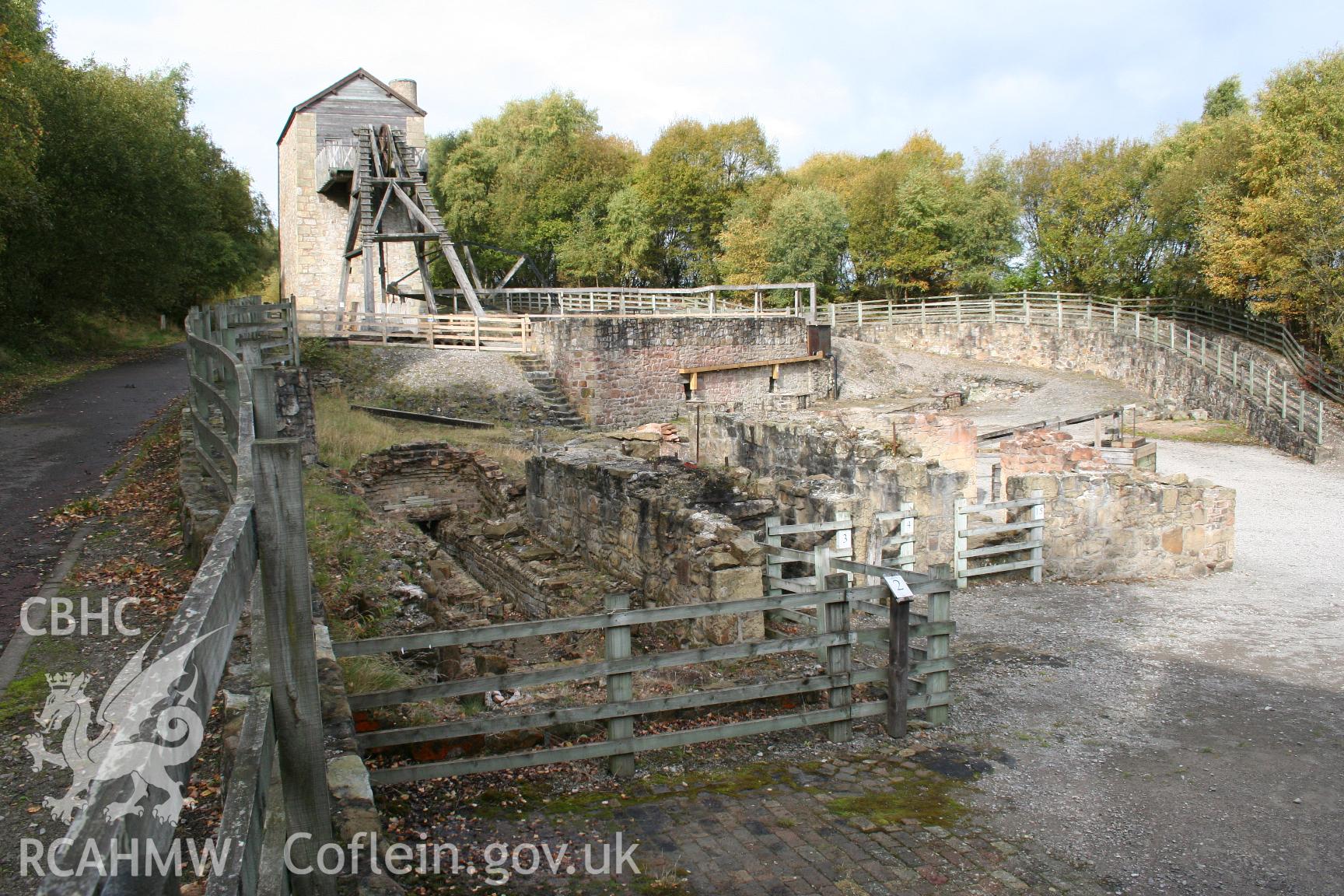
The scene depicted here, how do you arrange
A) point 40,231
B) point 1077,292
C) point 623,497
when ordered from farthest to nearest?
point 1077,292
point 40,231
point 623,497

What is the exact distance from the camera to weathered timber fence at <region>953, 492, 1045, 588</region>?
10.4 m

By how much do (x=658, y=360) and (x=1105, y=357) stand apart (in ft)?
51.7

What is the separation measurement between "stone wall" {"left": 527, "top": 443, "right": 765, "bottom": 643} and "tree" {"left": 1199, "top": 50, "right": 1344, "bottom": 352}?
22.7 meters

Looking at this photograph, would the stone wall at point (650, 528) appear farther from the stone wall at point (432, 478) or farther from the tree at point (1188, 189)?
the tree at point (1188, 189)

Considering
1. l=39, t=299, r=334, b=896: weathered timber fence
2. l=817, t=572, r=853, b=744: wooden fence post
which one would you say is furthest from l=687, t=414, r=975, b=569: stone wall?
l=39, t=299, r=334, b=896: weathered timber fence

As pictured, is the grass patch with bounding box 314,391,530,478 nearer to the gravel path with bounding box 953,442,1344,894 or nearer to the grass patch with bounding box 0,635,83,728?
the gravel path with bounding box 953,442,1344,894

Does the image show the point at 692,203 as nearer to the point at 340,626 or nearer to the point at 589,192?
the point at 589,192

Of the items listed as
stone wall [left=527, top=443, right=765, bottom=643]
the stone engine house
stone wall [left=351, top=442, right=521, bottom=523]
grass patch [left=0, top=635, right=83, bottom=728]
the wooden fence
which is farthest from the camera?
the stone engine house

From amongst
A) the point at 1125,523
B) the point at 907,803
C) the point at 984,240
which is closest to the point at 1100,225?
the point at 984,240

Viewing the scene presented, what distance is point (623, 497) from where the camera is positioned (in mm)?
9125

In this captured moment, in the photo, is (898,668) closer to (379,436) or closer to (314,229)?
(379,436)

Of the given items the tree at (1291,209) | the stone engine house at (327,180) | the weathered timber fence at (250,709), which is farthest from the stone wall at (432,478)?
the tree at (1291,209)

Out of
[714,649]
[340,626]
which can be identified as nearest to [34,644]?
[340,626]

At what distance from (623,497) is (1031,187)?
140ft
